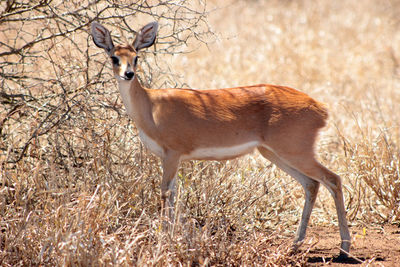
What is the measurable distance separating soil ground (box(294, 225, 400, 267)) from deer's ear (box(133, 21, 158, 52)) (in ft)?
7.14

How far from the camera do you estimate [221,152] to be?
17.0ft

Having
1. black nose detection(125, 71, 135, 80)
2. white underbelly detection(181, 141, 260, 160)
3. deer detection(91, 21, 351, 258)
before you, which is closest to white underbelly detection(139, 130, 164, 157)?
deer detection(91, 21, 351, 258)

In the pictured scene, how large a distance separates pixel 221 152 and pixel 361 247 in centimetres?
152

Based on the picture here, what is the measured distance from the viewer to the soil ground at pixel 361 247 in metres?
4.95

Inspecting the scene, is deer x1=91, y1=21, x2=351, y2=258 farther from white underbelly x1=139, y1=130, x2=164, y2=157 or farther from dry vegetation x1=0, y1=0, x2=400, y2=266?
dry vegetation x1=0, y1=0, x2=400, y2=266

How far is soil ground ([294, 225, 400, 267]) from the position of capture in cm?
495

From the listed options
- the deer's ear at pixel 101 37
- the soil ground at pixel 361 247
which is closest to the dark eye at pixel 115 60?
the deer's ear at pixel 101 37

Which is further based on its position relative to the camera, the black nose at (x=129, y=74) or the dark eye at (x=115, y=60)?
the dark eye at (x=115, y=60)

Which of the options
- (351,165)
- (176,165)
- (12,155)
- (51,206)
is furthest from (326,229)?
(12,155)

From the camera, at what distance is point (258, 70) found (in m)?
10.9

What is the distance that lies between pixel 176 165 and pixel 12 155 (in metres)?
1.60

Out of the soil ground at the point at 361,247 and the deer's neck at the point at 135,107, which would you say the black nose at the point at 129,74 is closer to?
the deer's neck at the point at 135,107

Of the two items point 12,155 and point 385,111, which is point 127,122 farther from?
point 385,111

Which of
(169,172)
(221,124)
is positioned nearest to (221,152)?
(221,124)
